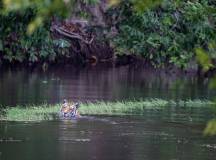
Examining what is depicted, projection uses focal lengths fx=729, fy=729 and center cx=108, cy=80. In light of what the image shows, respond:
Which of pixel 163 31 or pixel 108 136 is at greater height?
pixel 163 31

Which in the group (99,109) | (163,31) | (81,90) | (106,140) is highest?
(163,31)

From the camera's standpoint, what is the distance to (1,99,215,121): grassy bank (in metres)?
19.1

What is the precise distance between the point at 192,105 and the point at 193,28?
16.7 meters

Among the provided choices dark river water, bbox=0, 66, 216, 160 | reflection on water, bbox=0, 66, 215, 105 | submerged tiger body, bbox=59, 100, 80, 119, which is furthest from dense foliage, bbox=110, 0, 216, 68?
reflection on water, bbox=0, 66, 215, 105

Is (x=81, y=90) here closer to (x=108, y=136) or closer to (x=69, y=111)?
(x=69, y=111)

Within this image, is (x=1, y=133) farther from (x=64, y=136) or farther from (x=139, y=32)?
(x=139, y=32)

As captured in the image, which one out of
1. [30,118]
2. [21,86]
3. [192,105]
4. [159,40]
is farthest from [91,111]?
[159,40]

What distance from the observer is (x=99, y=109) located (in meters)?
21.5

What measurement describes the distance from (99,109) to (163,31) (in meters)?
13.3

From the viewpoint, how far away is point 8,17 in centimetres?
902

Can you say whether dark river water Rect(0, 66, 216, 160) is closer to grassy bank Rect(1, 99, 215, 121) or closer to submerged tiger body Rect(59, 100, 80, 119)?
submerged tiger body Rect(59, 100, 80, 119)

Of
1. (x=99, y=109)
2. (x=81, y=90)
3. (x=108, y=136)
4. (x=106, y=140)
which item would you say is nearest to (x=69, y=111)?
(x=99, y=109)

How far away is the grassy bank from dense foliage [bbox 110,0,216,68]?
9826 millimetres

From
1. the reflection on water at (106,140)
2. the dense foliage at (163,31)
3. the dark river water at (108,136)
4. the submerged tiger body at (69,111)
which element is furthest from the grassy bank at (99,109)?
the dense foliage at (163,31)
